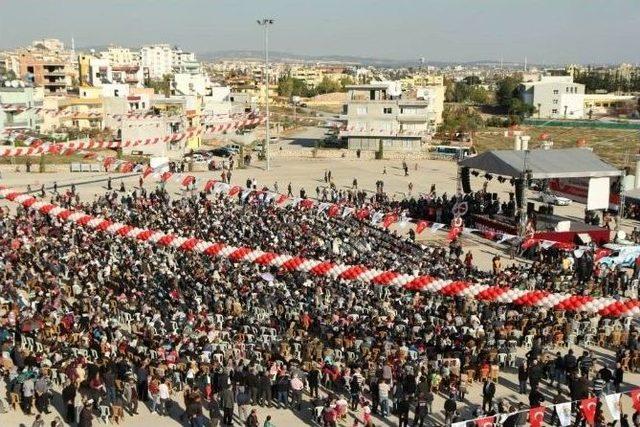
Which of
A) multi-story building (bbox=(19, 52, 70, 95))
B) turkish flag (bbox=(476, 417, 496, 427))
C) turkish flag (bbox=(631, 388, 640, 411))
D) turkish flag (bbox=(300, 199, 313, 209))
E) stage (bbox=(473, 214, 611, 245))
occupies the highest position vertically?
multi-story building (bbox=(19, 52, 70, 95))

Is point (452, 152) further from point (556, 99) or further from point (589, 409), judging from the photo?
point (556, 99)

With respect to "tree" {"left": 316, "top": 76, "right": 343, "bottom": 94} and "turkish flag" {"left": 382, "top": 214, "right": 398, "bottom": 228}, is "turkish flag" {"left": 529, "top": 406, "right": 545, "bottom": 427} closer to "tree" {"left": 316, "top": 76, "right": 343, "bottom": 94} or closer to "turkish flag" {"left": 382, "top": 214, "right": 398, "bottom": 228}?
"turkish flag" {"left": 382, "top": 214, "right": 398, "bottom": 228}

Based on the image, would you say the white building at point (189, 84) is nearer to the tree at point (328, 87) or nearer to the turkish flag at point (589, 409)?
the tree at point (328, 87)

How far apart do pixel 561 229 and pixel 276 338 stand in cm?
1532

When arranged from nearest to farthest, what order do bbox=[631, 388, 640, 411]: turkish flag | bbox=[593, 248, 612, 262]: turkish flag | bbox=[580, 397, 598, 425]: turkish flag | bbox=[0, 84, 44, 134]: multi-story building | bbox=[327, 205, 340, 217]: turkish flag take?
bbox=[580, 397, 598, 425]: turkish flag < bbox=[631, 388, 640, 411]: turkish flag < bbox=[593, 248, 612, 262]: turkish flag < bbox=[327, 205, 340, 217]: turkish flag < bbox=[0, 84, 44, 134]: multi-story building

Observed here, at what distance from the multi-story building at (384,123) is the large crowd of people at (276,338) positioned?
122 ft

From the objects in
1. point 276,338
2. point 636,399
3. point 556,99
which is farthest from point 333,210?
point 556,99

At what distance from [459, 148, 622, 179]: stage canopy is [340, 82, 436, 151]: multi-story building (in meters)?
28.0

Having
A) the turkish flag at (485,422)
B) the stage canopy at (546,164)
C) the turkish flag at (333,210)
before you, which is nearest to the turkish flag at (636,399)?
the turkish flag at (485,422)

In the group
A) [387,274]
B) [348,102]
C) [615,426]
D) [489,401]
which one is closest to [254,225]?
[387,274]

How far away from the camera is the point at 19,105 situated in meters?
57.7

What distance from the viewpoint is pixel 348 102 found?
58500 millimetres

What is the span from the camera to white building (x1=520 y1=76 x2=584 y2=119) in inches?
4023

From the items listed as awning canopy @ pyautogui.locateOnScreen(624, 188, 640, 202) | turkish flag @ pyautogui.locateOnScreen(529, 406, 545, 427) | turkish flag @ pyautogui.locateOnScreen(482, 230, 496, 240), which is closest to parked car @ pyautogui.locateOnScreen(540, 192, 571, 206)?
awning canopy @ pyautogui.locateOnScreen(624, 188, 640, 202)
